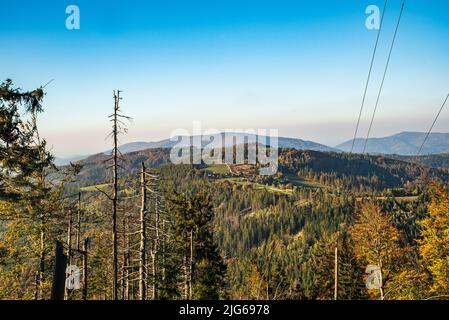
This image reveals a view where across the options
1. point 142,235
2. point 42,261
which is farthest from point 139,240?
point 142,235

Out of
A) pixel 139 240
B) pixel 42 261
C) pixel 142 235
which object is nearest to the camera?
pixel 142 235

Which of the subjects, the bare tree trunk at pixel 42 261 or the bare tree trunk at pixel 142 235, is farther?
the bare tree trunk at pixel 42 261

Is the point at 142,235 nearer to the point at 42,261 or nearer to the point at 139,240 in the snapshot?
the point at 42,261

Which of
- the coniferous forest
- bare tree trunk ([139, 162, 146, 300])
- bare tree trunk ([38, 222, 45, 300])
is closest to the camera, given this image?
the coniferous forest

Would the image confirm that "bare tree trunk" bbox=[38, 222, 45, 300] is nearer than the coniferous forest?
No

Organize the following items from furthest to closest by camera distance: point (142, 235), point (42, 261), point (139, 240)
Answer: point (139, 240)
point (42, 261)
point (142, 235)

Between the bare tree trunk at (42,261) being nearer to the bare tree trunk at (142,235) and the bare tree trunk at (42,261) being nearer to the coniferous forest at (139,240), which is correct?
the coniferous forest at (139,240)

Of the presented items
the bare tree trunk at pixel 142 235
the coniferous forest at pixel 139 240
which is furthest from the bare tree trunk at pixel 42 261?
the bare tree trunk at pixel 142 235

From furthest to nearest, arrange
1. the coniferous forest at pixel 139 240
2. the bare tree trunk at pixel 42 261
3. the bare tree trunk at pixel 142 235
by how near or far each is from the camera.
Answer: the bare tree trunk at pixel 42 261
the bare tree trunk at pixel 142 235
the coniferous forest at pixel 139 240

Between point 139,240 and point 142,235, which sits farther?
point 139,240

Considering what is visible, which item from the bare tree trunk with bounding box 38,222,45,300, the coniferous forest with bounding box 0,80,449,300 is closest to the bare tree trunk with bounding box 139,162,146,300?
the coniferous forest with bounding box 0,80,449,300

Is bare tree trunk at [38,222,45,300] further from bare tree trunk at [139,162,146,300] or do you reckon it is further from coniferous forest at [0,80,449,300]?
bare tree trunk at [139,162,146,300]
